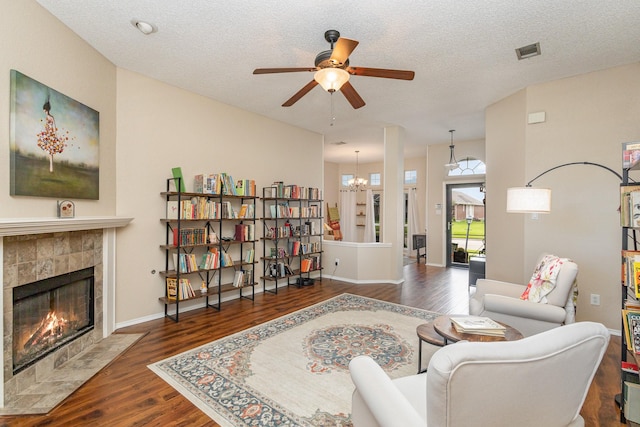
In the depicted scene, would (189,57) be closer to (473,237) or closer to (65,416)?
(65,416)

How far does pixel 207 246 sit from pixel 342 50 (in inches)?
125

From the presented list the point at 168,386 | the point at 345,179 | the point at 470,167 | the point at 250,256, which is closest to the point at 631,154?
the point at 168,386

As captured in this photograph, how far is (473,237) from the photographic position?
303 inches

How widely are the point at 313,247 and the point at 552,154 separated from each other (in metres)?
3.99

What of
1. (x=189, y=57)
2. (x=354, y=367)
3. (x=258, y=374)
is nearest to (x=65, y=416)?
(x=258, y=374)

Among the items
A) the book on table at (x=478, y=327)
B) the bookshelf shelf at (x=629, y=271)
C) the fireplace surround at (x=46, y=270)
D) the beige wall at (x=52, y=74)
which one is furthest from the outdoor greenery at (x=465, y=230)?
the fireplace surround at (x=46, y=270)

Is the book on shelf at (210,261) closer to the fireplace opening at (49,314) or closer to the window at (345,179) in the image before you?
the fireplace opening at (49,314)

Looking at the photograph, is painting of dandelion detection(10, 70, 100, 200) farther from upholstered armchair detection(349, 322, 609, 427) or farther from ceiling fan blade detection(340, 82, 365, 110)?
upholstered armchair detection(349, 322, 609, 427)

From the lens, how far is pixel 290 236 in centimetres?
547

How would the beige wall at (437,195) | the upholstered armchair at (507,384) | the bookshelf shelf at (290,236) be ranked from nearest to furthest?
the upholstered armchair at (507,384) → the bookshelf shelf at (290,236) → the beige wall at (437,195)

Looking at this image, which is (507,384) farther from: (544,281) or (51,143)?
(51,143)

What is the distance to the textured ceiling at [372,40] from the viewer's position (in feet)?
8.07

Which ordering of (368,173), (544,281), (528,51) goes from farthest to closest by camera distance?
(368,173) < (528,51) < (544,281)

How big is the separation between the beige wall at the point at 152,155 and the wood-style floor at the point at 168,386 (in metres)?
0.55
